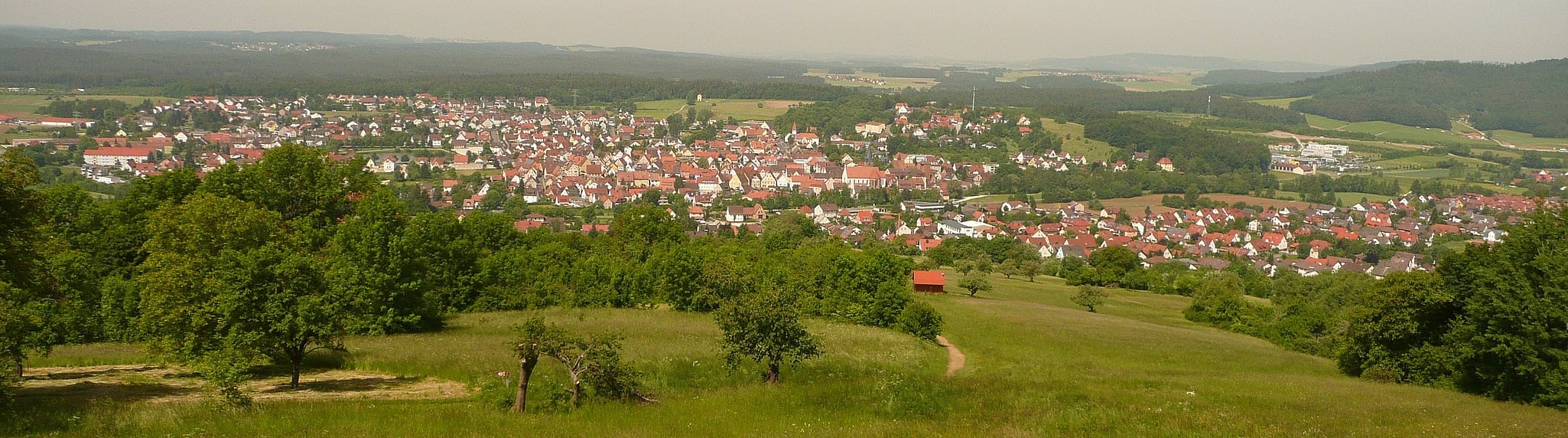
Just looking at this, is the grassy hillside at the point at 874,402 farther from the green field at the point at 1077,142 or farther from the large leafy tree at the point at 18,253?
the green field at the point at 1077,142

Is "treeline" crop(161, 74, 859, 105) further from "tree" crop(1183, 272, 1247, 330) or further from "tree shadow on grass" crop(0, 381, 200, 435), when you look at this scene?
"tree shadow on grass" crop(0, 381, 200, 435)

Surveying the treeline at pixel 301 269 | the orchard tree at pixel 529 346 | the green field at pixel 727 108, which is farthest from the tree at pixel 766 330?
the green field at pixel 727 108

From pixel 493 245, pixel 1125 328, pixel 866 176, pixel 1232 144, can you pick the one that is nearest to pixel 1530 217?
pixel 1125 328

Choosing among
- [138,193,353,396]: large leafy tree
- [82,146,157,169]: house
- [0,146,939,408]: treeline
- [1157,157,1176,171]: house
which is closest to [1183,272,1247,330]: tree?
[0,146,939,408]: treeline

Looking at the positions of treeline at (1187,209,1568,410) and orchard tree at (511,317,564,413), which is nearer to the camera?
orchard tree at (511,317,564,413)

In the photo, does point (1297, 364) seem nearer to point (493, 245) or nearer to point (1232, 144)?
point (493, 245)
